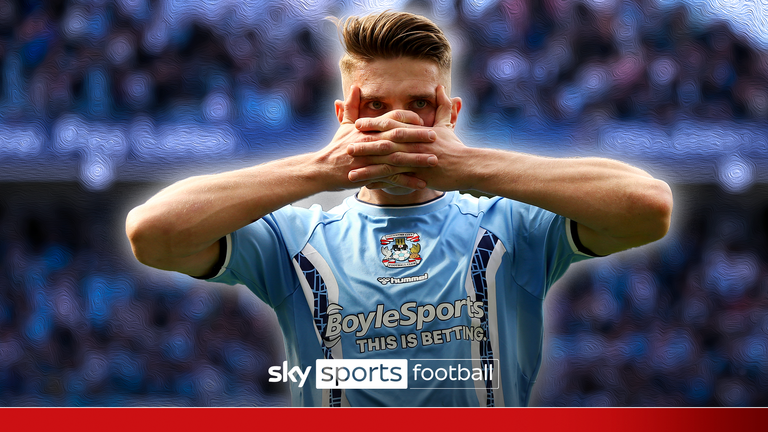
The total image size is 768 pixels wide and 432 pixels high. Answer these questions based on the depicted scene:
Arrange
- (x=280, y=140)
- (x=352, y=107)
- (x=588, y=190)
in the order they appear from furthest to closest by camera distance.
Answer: (x=280, y=140)
(x=352, y=107)
(x=588, y=190)

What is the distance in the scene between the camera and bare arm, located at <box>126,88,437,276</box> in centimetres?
79

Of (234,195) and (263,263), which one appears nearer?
(234,195)

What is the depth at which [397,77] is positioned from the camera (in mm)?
908

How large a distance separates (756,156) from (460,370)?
0.71m

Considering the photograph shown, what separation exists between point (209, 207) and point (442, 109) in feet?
1.26

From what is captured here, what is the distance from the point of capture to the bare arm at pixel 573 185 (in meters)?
0.78

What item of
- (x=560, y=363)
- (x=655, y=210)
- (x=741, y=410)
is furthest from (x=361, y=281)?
(x=741, y=410)

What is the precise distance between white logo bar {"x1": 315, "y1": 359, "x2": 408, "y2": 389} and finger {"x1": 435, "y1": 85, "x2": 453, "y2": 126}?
38 cm

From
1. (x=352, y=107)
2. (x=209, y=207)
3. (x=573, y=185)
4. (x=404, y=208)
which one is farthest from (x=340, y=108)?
(x=573, y=185)

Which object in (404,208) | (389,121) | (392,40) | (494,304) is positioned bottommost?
(494,304)

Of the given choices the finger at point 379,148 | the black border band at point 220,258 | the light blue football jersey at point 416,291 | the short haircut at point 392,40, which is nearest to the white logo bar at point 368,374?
the light blue football jersey at point 416,291

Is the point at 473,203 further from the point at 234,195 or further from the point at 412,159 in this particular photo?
the point at 234,195

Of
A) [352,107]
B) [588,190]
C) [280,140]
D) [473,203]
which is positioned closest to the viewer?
[588,190]

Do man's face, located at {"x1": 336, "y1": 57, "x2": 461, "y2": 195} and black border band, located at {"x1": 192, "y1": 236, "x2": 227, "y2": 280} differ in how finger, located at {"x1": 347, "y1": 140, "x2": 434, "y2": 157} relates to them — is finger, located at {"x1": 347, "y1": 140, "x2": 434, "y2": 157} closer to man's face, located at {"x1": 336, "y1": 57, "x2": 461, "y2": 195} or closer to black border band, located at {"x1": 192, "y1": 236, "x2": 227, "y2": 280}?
man's face, located at {"x1": 336, "y1": 57, "x2": 461, "y2": 195}
